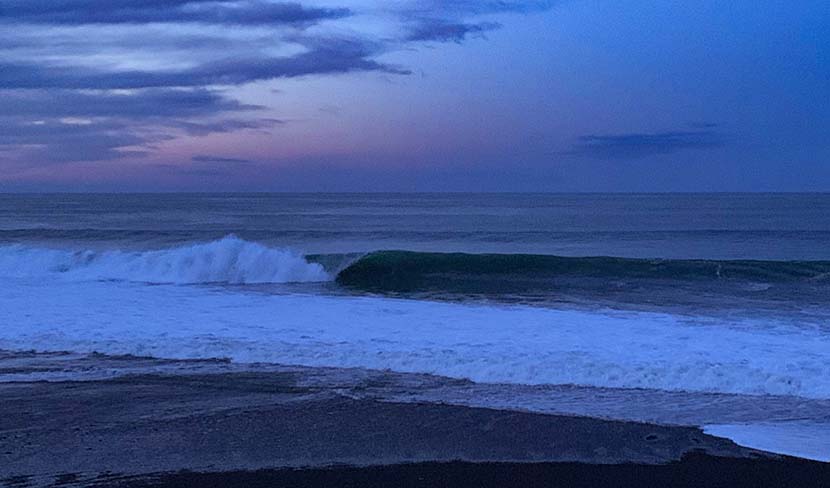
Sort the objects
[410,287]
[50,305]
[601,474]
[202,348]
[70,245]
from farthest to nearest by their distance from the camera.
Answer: [70,245]
[410,287]
[50,305]
[202,348]
[601,474]

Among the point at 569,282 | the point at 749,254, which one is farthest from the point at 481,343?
the point at 749,254

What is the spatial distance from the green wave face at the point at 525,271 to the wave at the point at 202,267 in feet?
4.27

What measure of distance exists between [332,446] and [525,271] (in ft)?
49.3

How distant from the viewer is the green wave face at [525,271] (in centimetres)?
1883

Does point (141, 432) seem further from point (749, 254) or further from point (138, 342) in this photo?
point (749, 254)

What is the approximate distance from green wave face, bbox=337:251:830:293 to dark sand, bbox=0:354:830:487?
33.9ft

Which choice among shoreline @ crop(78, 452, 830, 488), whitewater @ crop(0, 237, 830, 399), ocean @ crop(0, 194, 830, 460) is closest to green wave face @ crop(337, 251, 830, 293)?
ocean @ crop(0, 194, 830, 460)

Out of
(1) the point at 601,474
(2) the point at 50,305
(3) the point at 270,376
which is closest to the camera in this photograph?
(1) the point at 601,474

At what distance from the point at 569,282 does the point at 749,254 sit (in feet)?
35.0

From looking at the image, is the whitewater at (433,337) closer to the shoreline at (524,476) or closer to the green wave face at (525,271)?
the shoreline at (524,476)

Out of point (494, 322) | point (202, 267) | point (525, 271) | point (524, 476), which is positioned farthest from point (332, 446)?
point (525, 271)

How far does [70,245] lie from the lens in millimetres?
29312

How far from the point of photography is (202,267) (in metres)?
18.9

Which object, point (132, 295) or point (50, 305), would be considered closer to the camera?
point (50, 305)
